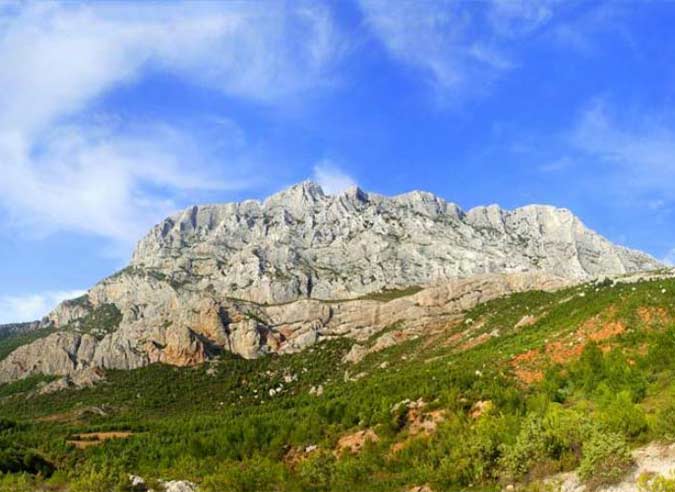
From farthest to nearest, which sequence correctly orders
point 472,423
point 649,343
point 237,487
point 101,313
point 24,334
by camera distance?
point 24,334, point 101,313, point 649,343, point 472,423, point 237,487

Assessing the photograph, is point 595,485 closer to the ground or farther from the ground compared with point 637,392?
closer to the ground

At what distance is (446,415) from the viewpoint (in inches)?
2014

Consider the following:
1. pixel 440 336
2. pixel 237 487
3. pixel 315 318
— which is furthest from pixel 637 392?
pixel 315 318

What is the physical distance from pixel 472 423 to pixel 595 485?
2062cm

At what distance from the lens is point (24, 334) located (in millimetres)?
195750

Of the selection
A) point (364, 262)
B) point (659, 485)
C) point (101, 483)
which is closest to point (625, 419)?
point (659, 485)

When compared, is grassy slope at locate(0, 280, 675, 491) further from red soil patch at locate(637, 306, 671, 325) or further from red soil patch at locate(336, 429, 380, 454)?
red soil patch at locate(336, 429, 380, 454)

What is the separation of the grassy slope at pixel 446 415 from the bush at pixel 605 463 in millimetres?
2925

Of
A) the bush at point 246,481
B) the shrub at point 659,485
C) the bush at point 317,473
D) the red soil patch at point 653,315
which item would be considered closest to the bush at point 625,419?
the shrub at point 659,485

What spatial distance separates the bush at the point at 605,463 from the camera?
88.9ft

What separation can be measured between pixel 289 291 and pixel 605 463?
462ft

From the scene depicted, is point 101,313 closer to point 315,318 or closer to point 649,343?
point 315,318

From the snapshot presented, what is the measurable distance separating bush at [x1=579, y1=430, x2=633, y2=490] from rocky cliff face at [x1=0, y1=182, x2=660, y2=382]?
10038 centimetres

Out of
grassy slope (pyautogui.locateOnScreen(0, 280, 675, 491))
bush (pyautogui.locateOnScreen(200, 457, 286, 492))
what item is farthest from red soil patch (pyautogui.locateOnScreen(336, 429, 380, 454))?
bush (pyautogui.locateOnScreen(200, 457, 286, 492))
